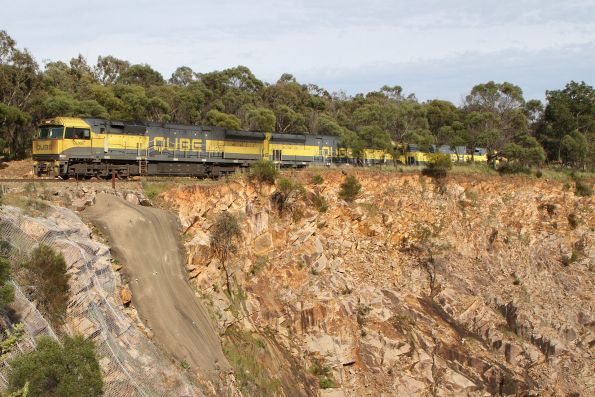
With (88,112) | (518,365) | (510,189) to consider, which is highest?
(88,112)

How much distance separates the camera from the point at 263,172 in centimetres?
3034

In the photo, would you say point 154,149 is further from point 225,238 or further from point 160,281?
point 160,281

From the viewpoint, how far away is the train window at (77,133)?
94.5 feet

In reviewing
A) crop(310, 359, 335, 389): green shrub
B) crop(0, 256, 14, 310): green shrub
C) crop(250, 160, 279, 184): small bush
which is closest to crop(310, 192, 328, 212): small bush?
crop(250, 160, 279, 184): small bush

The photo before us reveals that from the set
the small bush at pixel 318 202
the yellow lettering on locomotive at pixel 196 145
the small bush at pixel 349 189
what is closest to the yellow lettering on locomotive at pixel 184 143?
the yellow lettering on locomotive at pixel 196 145

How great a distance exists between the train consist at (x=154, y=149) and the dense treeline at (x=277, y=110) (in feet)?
23.5

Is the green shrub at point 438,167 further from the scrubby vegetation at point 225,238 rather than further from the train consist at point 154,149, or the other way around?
the scrubby vegetation at point 225,238

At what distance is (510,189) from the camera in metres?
40.8

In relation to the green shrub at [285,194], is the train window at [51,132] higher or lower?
higher

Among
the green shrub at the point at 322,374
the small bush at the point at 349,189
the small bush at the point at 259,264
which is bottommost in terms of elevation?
the green shrub at the point at 322,374

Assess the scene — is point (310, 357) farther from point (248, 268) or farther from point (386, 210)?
point (386, 210)

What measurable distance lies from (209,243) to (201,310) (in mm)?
→ 3972

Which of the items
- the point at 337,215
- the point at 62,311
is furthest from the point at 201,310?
the point at 337,215

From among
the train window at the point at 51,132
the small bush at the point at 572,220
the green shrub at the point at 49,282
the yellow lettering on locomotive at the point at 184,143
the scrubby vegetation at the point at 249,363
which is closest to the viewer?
the green shrub at the point at 49,282
